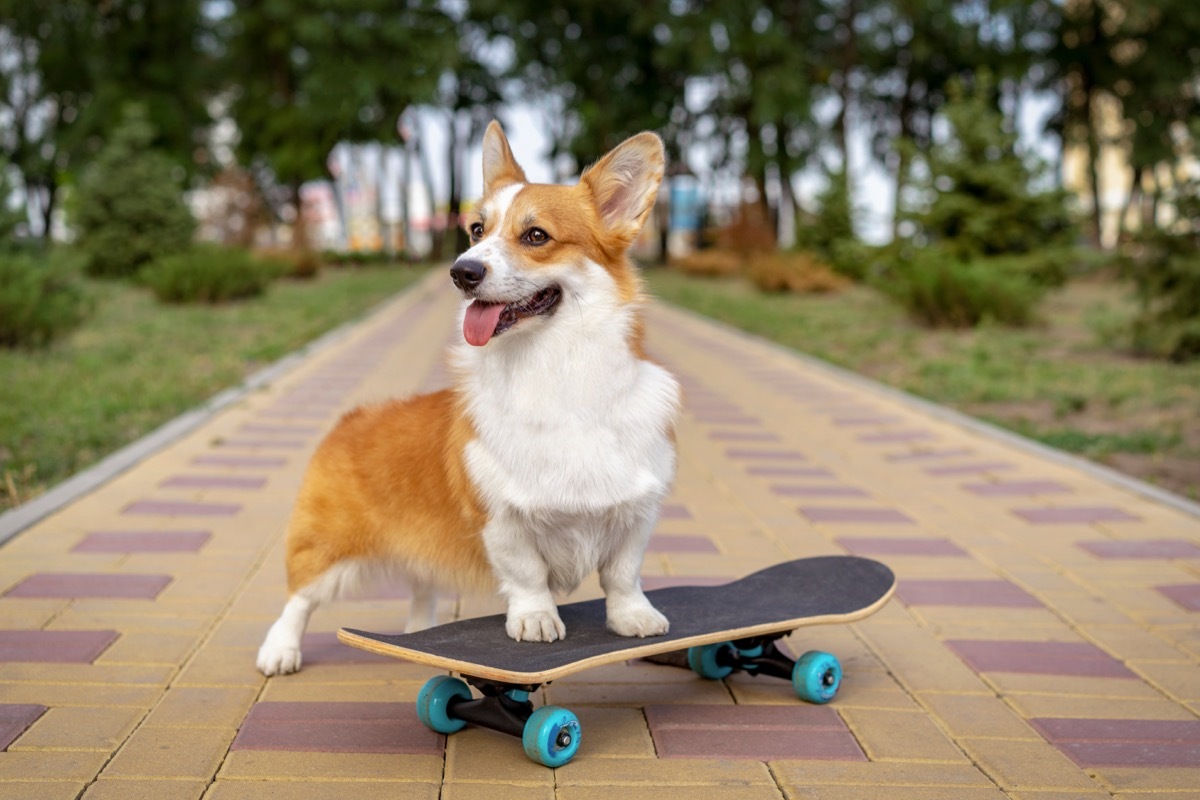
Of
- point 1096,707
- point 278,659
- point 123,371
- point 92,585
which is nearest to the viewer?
point 1096,707

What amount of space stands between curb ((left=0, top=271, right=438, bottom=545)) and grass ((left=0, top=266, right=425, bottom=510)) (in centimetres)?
14

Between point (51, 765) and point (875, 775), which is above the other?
point (51, 765)

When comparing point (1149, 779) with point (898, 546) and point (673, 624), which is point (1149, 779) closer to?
point (673, 624)

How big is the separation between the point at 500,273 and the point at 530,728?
45.9 inches

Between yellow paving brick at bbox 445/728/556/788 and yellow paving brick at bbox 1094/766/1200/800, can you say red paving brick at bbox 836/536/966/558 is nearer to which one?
yellow paving brick at bbox 1094/766/1200/800

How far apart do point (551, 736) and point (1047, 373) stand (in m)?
9.38

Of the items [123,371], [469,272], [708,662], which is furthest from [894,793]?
[123,371]

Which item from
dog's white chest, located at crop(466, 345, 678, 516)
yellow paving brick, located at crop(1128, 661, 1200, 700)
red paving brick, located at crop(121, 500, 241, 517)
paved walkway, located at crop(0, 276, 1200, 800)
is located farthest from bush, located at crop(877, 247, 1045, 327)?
dog's white chest, located at crop(466, 345, 678, 516)

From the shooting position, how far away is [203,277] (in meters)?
18.4

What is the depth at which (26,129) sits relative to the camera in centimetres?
4275

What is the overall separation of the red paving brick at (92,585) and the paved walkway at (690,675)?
0.01 metres

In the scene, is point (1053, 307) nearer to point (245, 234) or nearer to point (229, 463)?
point (229, 463)

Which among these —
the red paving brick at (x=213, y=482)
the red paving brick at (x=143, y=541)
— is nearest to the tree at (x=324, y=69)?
the red paving brick at (x=213, y=482)

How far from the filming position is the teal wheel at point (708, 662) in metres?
3.81
